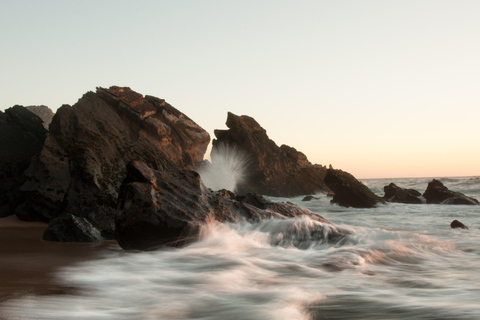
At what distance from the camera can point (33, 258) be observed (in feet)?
15.5

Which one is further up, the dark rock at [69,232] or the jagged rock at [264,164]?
the jagged rock at [264,164]

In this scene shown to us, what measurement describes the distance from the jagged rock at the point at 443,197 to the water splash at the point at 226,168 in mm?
14543

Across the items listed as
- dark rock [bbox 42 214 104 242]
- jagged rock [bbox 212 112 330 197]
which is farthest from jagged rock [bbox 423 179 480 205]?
jagged rock [bbox 212 112 330 197]

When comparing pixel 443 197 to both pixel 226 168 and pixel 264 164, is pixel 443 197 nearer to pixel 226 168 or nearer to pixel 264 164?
pixel 226 168

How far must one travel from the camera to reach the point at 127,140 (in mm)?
10070

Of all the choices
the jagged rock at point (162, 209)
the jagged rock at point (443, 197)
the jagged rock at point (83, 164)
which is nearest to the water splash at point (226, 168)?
the jagged rock at point (443, 197)

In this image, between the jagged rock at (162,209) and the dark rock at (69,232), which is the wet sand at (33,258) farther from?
the jagged rock at (162,209)

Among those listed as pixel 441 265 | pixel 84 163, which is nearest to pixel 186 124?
pixel 84 163

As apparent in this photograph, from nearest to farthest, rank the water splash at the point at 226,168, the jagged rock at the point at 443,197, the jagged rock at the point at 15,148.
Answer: the jagged rock at the point at 15,148, the jagged rock at the point at 443,197, the water splash at the point at 226,168

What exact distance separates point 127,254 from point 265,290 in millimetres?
2257

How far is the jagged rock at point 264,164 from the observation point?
3747 centimetres

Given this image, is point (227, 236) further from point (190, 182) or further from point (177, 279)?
point (177, 279)

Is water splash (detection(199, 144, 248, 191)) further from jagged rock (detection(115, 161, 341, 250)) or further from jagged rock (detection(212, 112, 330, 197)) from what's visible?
jagged rock (detection(115, 161, 341, 250))

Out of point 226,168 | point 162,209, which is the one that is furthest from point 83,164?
point 226,168
